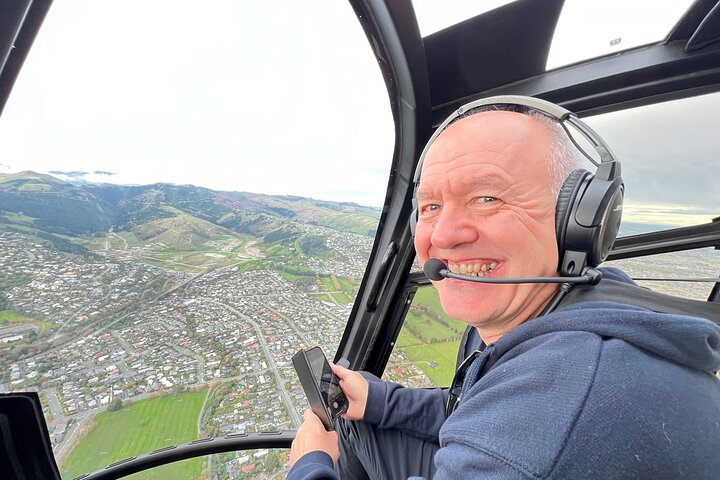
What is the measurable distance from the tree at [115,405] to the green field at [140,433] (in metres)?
0.02

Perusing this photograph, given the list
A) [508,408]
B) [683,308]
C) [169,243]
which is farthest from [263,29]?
[683,308]

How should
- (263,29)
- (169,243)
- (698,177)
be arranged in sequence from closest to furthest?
1. (263,29)
2. (698,177)
3. (169,243)

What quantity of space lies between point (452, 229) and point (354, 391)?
0.83 meters

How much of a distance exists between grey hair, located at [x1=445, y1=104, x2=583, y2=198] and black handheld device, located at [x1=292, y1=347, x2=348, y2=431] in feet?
3.40

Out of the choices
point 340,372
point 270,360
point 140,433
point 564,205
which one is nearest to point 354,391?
point 340,372

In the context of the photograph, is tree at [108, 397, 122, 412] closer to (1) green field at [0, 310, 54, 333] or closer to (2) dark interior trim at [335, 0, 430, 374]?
(1) green field at [0, 310, 54, 333]

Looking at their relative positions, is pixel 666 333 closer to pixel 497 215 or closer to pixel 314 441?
pixel 497 215

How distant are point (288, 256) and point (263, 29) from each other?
3.61 ft

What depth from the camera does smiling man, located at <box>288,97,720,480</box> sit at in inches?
18.7

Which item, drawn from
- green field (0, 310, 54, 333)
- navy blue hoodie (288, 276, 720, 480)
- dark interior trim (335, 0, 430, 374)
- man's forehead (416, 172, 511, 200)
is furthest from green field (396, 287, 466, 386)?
green field (0, 310, 54, 333)

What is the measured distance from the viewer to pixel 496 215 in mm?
785

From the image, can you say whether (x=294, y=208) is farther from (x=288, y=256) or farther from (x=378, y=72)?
(x=378, y=72)

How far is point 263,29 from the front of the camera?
4.21 feet

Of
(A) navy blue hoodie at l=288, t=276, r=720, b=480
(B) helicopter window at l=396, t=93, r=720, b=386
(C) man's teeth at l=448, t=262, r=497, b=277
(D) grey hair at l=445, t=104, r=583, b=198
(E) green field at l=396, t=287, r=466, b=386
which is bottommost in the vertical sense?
(E) green field at l=396, t=287, r=466, b=386
